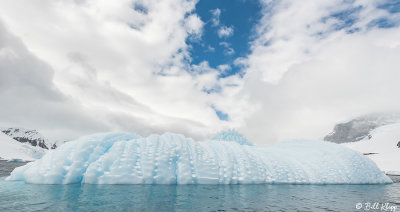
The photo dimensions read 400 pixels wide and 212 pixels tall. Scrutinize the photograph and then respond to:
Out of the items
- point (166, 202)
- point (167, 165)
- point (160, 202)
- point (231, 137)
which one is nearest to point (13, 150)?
point (231, 137)

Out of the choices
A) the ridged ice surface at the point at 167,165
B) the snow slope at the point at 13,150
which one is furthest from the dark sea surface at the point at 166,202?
the snow slope at the point at 13,150

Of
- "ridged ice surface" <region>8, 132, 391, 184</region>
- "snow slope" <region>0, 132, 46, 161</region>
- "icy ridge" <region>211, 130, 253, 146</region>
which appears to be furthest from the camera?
"snow slope" <region>0, 132, 46, 161</region>

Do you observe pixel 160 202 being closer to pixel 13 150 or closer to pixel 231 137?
pixel 231 137

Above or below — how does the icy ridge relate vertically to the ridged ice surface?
above

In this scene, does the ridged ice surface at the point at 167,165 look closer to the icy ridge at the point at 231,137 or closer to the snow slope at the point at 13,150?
the icy ridge at the point at 231,137

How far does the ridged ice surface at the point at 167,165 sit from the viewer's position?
13.4 m

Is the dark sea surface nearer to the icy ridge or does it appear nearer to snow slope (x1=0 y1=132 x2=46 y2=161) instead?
the icy ridge

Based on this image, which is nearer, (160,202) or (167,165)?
(160,202)

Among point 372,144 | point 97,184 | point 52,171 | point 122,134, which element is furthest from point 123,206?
point 372,144

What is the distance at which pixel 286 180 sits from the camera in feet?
53.6

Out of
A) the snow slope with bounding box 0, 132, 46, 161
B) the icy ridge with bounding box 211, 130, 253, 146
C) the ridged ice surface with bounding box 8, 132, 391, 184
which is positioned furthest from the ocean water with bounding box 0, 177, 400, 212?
the snow slope with bounding box 0, 132, 46, 161

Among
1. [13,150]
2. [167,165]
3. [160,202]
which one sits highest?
[13,150]

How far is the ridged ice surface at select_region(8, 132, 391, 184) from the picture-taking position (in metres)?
13.4

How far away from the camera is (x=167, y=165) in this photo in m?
14.1
